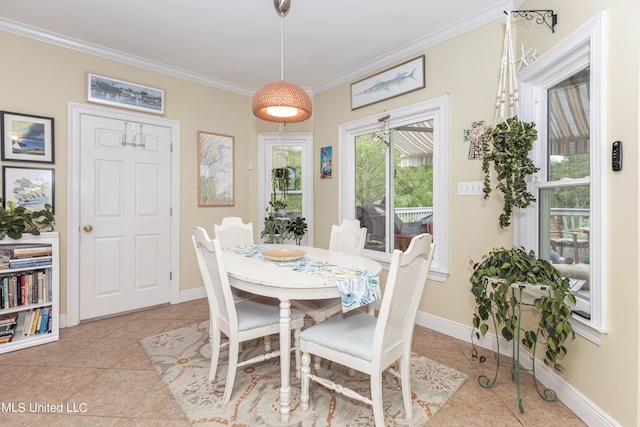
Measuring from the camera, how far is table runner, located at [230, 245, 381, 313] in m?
1.65

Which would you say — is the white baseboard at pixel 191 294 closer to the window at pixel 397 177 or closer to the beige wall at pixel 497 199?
the beige wall at pixel 497 199

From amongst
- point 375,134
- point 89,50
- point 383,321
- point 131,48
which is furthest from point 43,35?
point 383,321

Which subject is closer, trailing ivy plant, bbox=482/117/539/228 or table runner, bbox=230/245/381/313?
table runner, bbox=230/245/381/313

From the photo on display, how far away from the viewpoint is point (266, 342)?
7.79 ft

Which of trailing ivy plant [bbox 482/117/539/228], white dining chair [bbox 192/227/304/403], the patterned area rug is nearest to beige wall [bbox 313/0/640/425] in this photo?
trailing ivy plant [bbox 482/117/539/228]

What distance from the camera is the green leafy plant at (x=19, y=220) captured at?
2436 mm

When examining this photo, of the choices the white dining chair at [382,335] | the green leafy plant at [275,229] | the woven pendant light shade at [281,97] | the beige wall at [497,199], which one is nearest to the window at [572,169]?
the beige wall at [497,199]

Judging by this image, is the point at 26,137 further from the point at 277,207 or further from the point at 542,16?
the point at 542,16

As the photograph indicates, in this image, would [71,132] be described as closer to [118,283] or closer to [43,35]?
[43,35]

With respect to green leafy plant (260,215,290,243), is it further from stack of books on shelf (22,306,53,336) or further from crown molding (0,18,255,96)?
stack of books on shelf (22,306,53,336)

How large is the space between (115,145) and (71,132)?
364mm

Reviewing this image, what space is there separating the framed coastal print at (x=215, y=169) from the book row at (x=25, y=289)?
63.8 inches

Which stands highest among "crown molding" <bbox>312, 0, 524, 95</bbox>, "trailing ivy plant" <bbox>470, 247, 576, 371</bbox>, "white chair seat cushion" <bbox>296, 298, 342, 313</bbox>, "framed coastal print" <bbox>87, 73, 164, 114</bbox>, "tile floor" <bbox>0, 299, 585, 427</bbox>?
"crown molding" <bbox>312, 0, 524, 95</bbox>

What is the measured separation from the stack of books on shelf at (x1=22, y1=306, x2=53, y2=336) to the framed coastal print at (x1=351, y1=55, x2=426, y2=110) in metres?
3.52
